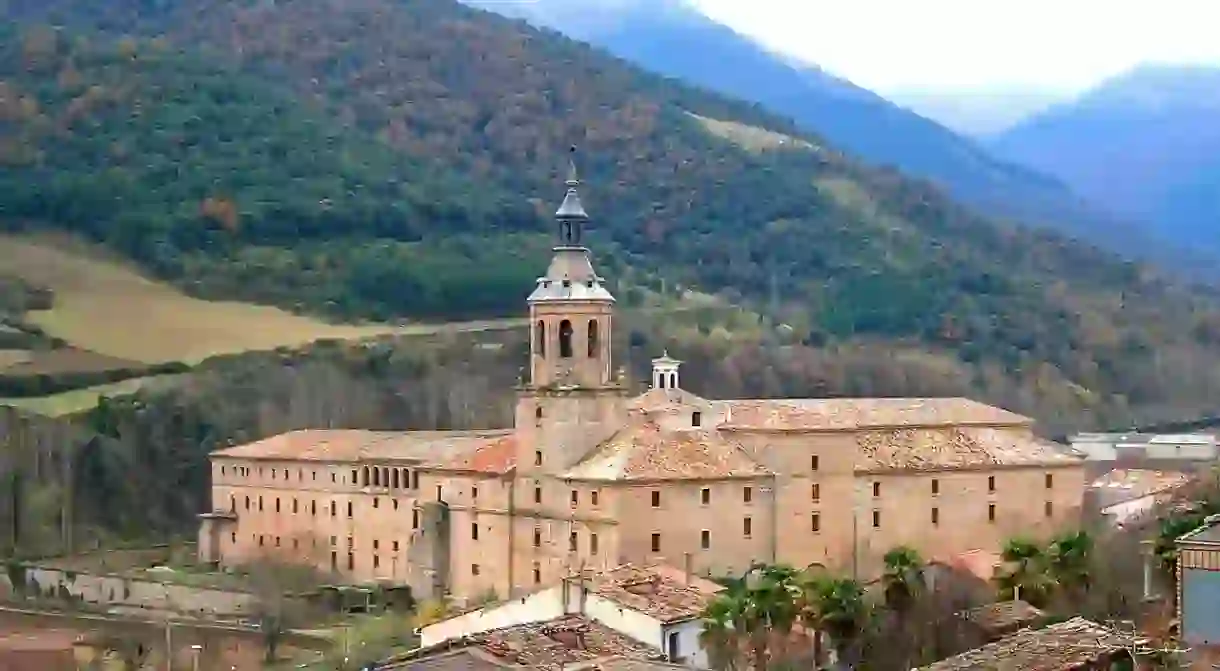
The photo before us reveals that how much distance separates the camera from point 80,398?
91875 mm

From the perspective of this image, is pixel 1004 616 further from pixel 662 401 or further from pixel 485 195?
pixel 485 195

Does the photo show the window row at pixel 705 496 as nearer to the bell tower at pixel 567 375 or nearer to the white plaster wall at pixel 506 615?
the bell tower at pixel 567 375

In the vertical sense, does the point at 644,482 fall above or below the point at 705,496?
above

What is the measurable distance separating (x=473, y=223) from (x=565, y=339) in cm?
8071

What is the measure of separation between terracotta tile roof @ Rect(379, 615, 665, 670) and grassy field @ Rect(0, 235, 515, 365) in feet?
210

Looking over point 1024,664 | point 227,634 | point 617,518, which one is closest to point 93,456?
point 227,634

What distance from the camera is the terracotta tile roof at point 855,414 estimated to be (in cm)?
5906

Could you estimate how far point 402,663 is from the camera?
98.9ft

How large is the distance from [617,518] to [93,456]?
3449 centimetres

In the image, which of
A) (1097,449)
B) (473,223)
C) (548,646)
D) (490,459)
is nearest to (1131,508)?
(490,459)

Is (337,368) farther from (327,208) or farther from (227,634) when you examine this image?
(227,634)

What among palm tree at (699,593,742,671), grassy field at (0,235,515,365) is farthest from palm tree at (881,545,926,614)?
grassy field at (0,235,515,365)

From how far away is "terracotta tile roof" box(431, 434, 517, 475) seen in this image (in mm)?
58469

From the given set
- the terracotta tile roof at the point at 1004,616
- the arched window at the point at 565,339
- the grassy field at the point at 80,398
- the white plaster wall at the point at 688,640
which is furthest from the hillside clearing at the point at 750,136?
the terracotta tile roof at the point at 1004,616
